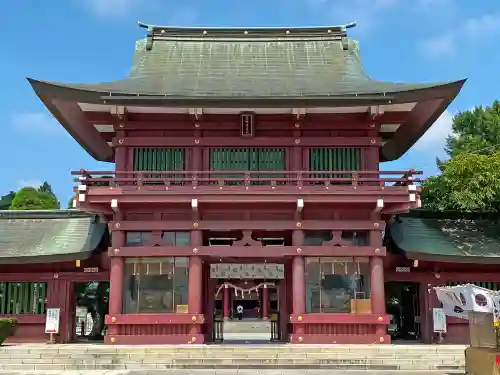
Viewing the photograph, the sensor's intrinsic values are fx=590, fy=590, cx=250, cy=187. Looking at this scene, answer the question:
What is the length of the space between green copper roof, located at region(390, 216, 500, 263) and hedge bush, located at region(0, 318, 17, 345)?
14893 mm

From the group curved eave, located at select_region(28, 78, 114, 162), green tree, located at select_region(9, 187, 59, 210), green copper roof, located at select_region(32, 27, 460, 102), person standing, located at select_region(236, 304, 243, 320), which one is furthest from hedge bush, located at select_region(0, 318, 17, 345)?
green tree, located at select_region(9, 187, 59, 210)

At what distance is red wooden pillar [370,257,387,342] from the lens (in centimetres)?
2094

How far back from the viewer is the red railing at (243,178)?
834 inches

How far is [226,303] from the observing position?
53719 mm

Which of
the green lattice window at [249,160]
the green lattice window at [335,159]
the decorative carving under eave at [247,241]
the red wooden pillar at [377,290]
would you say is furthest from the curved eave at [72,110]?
the red wooden pillar at [377,290]

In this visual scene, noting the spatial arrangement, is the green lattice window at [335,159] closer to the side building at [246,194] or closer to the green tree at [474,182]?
the side building at [246,194]

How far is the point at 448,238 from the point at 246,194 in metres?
8.94

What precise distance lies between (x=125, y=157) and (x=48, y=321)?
273 inches

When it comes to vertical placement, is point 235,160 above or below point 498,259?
above

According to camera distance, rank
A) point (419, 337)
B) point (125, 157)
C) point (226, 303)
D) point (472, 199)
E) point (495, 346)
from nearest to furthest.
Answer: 1. point (495, 346)
2. point (125, 157)
3. point (419, 337)
4. point (472, 199)
5. point (226, 303)

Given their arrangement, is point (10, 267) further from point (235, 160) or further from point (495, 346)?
point (495, 346)

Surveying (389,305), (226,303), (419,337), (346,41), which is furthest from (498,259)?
(226,303)

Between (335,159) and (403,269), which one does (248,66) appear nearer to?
(335,159)

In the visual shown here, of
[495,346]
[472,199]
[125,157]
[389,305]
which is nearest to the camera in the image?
[495,346]
